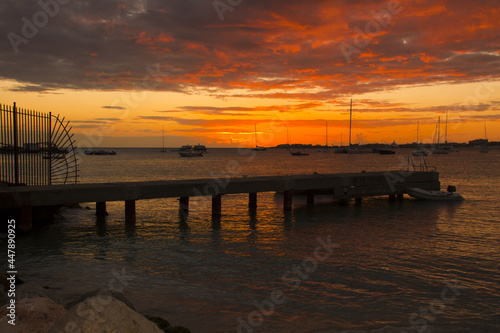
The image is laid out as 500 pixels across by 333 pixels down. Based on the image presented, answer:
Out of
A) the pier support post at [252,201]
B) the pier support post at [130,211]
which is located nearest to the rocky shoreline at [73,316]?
the pier support post at [130,211]

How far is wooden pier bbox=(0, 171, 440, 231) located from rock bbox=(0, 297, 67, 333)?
11611 millimetres

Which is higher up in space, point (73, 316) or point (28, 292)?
point (73, 316)

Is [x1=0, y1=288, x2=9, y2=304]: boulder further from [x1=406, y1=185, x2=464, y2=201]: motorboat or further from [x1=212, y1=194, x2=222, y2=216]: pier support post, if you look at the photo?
[x1=406, y1=185, x2=464, y2=201]: motorboat

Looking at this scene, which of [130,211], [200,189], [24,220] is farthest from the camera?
[200,189]

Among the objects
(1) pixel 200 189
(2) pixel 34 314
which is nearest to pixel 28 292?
(2) pixel 34 314

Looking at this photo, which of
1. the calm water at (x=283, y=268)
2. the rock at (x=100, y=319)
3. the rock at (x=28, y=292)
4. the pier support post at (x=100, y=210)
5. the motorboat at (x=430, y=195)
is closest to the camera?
the rock at (x=100, y=319)

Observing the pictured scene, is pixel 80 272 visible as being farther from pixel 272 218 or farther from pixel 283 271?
pixel 272 218

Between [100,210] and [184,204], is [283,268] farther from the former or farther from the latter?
[100,210]

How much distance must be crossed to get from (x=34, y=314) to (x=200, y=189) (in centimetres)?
1520

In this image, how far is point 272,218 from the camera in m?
23.9

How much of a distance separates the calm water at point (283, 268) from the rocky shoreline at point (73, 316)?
2916 mm

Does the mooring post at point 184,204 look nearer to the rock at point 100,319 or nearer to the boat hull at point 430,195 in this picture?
the rock at point 100,319

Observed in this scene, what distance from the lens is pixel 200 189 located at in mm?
21844

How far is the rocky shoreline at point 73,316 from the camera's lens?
548cm
